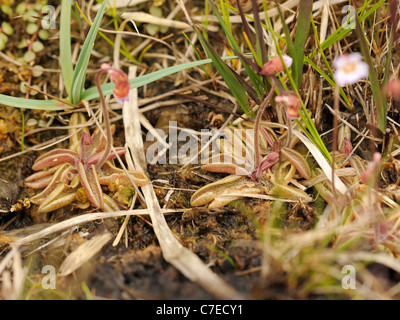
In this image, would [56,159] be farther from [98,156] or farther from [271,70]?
[271,70]

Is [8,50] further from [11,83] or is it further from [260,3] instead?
[260,3]

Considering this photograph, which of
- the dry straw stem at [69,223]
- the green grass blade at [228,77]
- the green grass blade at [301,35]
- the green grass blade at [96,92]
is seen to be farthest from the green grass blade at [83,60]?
the green grass blade at [301,35]

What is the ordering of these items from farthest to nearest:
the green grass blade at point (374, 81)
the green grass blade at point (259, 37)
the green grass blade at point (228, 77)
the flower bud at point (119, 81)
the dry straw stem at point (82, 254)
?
the green grass blade at point (228, 77)
the green grass blade at point (259, 37)
the green grass blade at point (374, 81)
the dry straw stem at point (82, 254)
the flower bud at point (119, 81)

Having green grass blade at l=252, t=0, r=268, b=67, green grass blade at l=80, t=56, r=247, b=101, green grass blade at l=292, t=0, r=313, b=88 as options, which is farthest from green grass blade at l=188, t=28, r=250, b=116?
green grass blade at l=292, t=0, r=313, b=88

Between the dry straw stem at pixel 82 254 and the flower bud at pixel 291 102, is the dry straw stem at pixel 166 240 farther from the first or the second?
the flower bud at pixel 291 102

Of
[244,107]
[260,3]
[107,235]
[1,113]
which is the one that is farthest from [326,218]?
[1,113]
